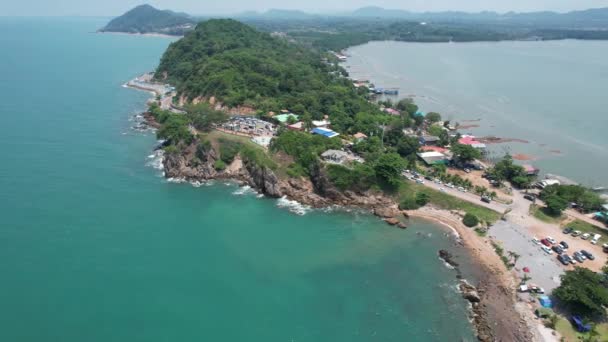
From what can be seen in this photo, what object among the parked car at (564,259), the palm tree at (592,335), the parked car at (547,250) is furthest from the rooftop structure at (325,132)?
the palm tree at (592,335)

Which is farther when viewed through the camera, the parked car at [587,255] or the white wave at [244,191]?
the white wave at [244,191]

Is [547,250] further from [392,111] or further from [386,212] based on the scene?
[392,111]

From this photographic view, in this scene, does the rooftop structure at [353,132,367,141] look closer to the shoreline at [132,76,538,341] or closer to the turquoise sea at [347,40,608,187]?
the shoreline at [132,76,538,341]

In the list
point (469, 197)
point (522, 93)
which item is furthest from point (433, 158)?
point (522, 93)

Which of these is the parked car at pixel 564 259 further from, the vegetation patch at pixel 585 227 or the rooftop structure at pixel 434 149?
the rooftop structure at pixel 434 149

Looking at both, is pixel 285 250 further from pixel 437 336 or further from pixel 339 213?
pixel 437 336

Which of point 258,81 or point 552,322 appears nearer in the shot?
point 552,322

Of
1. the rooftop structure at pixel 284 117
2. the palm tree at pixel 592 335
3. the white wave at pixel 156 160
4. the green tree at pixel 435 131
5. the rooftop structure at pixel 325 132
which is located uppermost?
the rooftop structure at pixel 284 117
